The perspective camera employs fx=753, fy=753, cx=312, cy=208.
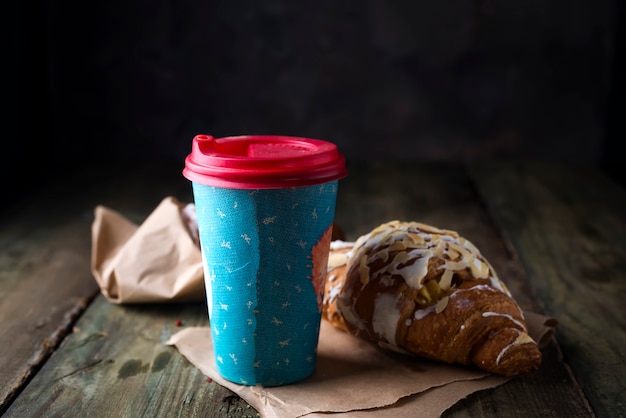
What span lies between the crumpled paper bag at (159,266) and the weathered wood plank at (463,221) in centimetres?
67

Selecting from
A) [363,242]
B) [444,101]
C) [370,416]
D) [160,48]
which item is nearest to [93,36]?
[160,48]

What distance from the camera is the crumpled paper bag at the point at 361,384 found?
1239 mm

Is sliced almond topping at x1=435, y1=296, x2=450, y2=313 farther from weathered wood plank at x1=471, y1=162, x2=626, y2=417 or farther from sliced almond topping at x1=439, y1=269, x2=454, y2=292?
weathered wood plank at x1=471, y1=162, x2=626, y2=417

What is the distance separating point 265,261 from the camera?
1234mm

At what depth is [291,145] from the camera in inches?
52.6

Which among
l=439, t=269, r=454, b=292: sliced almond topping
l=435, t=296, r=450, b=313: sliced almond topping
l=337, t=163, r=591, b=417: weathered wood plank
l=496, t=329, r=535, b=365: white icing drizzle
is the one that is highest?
l=439, t=269, r=454, b=292: sliced almond topping

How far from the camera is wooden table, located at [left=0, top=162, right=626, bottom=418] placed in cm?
129

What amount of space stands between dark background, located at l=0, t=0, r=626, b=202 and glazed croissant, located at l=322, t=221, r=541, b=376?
1993 mm

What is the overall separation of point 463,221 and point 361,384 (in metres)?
1.22

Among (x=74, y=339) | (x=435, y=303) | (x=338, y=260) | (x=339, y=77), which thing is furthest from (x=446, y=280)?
(x=339, y=77)

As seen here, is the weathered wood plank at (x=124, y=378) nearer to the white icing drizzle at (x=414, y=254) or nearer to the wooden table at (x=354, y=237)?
the wooden table at (x=354, y=237)

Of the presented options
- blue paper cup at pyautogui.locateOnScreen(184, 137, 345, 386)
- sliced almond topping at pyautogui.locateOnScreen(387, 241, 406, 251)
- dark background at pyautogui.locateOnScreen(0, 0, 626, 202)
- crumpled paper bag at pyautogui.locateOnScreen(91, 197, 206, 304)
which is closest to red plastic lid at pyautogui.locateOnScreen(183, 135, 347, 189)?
blue paper cup at pyautogui.locateOnScreen(184, 137, 345, 386)

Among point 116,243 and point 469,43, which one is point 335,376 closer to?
point 116,243

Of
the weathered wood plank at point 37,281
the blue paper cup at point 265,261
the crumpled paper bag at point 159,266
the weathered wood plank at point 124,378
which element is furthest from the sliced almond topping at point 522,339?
the weathered wood plank at point 37,281
